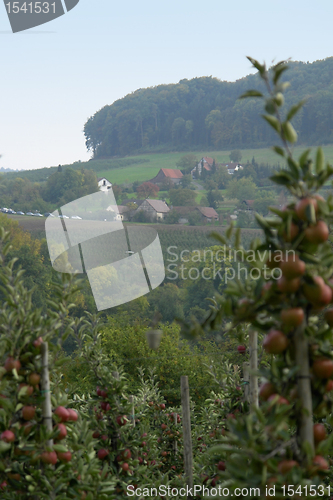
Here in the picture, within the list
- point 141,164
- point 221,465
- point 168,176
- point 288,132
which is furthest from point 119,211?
point 288,132

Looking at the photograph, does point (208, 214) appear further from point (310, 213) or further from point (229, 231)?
point (310, 213)

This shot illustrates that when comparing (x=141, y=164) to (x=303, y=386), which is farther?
(x=141, y=164)

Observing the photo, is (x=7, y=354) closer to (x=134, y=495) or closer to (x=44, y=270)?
(x=134, y=495)

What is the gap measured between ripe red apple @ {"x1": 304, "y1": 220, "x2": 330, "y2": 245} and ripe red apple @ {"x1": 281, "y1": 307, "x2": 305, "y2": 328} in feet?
0.83

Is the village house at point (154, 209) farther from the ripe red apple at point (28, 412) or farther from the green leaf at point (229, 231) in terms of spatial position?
the green leaf at point (229, 231)

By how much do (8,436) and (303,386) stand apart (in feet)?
5.00

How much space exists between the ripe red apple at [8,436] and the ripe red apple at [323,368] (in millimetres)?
1564

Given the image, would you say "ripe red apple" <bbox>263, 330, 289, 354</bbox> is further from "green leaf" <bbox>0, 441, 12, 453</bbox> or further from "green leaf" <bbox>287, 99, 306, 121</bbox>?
"green leaf" <bbox>0, 441, 12, 453</bbox>

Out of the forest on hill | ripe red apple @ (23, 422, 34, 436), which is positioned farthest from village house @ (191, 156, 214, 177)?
ripe red apple @ (23, 422, 34, 436)

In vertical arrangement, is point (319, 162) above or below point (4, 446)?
above

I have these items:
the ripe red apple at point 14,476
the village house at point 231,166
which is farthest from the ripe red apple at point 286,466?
the village house at point 231,166

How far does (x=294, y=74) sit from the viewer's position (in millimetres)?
89500

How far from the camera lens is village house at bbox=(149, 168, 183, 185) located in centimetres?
7360

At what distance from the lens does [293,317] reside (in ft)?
5.40
